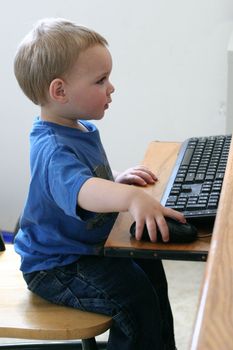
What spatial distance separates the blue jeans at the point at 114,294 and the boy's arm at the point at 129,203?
18 cm

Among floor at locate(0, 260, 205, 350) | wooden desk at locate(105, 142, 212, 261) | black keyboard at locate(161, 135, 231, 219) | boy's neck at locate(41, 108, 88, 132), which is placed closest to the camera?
wooden desk at locate(105, 142, 212, 261)

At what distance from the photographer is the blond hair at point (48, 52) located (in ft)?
3.93

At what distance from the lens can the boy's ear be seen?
121 cm

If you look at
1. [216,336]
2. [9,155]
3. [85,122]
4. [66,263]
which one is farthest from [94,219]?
[9,155]

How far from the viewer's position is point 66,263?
126 cm

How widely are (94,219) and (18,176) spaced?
1.34 metres

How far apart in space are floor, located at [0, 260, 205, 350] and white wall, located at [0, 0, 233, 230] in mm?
413

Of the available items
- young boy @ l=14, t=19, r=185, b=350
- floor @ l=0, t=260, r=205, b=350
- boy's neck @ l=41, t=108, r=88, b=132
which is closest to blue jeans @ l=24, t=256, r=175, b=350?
young boy @ l=14, t=19, r=185, b=350

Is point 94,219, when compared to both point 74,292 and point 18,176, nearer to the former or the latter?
point 74,292

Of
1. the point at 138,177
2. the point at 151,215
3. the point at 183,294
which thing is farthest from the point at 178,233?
the point at 183,294

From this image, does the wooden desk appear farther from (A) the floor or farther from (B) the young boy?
(A) the floor

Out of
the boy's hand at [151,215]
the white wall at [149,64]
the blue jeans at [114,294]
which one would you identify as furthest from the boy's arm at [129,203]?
the white wall at [149,64]

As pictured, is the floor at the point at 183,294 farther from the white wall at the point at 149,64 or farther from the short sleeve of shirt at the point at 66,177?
the short sleeve of shirt at the point at 66,177

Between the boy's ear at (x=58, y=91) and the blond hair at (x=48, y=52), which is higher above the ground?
the blond hair at (x=48, y=52)
